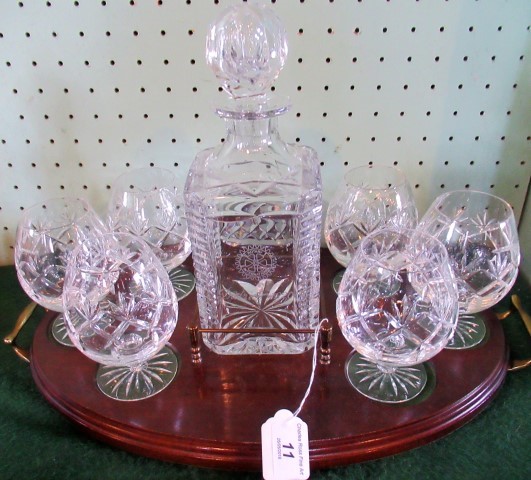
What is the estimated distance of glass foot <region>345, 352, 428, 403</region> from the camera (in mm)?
571

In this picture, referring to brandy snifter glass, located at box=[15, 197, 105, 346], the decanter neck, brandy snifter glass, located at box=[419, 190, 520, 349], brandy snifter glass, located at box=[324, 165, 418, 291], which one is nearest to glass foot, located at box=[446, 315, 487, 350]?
brandy snifter glass, located at box=[419, 190, 520, 349]

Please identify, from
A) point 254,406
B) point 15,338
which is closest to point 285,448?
point 254,406

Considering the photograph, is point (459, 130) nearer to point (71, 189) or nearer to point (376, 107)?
point (376, 107)

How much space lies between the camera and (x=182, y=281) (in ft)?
2.56

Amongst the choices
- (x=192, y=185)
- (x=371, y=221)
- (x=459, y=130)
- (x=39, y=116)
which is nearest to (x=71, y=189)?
(x=39, y=116)

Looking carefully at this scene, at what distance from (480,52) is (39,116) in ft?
2.04

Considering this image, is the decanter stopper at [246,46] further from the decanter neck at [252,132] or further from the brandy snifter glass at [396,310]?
the brandy snifter glass at [396,310]

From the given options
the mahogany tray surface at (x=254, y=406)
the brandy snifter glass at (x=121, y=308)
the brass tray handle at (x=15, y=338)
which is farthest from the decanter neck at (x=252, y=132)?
the brass tray handle at (x=15, y=338)

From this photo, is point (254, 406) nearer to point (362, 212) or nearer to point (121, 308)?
point (121, 308)

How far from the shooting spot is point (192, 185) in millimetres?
582

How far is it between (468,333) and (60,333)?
1.73 ft

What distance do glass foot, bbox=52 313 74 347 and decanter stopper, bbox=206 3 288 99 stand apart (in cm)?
38

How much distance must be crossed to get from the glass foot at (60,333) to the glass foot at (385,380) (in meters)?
0.35

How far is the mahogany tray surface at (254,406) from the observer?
20.7 inches
